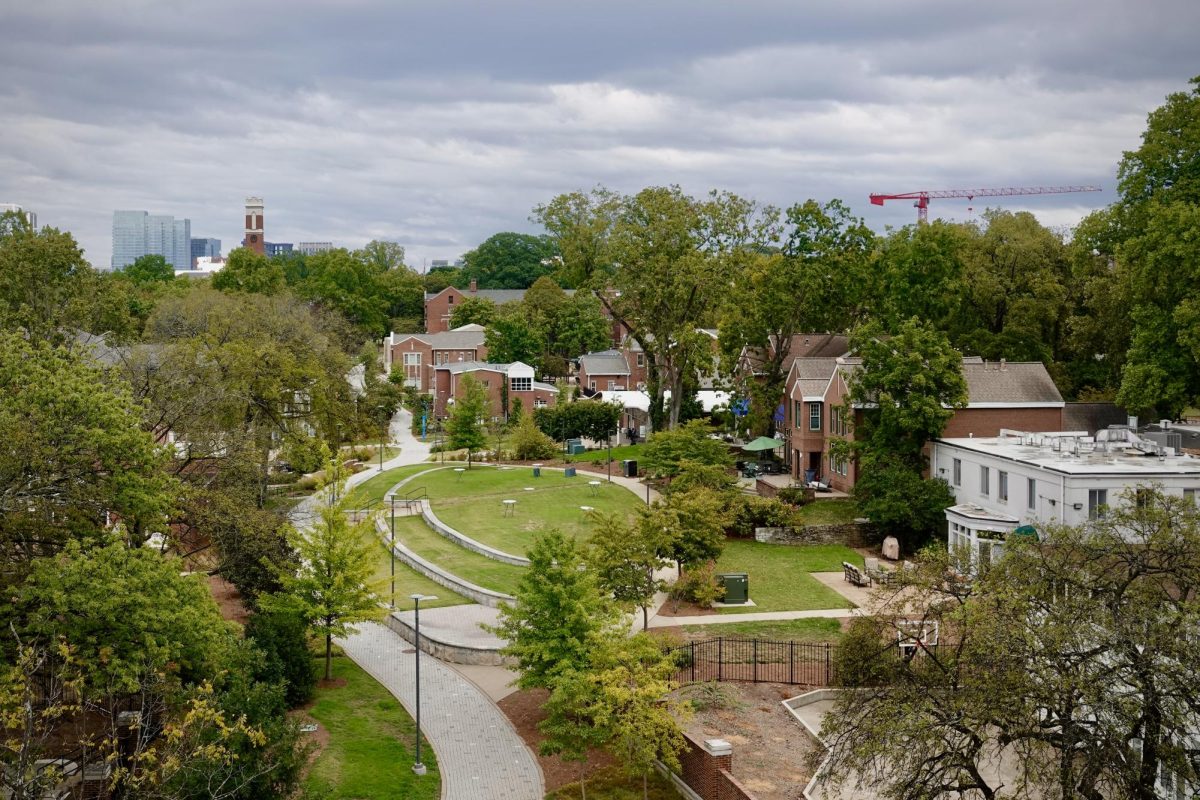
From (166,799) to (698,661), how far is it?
16.0 m

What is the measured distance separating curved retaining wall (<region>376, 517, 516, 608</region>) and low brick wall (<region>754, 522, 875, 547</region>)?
521 inches

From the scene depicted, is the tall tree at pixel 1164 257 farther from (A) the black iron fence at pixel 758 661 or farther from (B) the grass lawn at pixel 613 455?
(B) the grass lawn at pixel 613 455

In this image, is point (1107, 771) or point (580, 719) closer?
point (1107, 771)

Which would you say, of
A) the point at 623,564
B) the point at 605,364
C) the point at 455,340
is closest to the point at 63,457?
the point at 623,564

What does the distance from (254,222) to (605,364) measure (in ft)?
303

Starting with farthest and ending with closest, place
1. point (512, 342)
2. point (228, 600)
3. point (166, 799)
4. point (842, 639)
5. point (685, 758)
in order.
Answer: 1. point (512, 342)
2. point (228, 600)
3. point (842, 639)
4. point (685, 758)
5. point (166, 799)

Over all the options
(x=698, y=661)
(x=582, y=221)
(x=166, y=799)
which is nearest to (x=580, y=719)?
(x=698, y=661)

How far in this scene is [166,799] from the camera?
1853 centimetres

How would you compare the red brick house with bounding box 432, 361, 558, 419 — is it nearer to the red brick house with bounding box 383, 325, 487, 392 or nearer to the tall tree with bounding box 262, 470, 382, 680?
the red brick house with bounding box 383, 325, 487, 392

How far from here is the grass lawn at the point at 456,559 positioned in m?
40.1

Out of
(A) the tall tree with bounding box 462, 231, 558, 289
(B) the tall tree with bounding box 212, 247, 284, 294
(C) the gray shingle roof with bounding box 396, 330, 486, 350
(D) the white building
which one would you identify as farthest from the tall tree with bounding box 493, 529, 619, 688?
(A) the tall tree with bounding box 462, 231, 558, 289

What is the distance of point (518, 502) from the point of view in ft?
175

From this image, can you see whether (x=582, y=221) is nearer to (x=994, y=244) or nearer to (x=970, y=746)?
(x=994, y=244)

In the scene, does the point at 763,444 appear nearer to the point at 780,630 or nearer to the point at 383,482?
the point at 383,482
